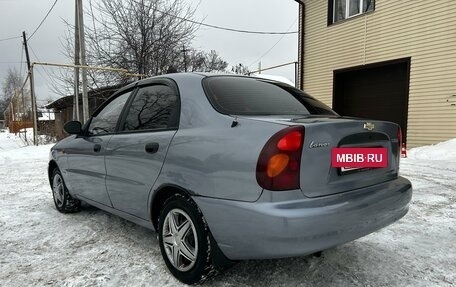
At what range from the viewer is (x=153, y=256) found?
3.01m

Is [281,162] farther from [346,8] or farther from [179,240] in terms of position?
[346,8]

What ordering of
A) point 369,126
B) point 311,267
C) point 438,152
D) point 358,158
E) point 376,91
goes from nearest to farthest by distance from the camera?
point 358,158 → point 369,126 → point 311,267 → point 438,152 → point 376,91

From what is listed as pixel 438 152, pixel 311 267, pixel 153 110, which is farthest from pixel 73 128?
pixel 438 152

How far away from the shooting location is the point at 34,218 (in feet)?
13.8

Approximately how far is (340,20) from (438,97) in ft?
14.8

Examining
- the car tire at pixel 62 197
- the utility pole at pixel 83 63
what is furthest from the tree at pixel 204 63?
the car tire at pixel 62 197

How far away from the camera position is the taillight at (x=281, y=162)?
206 centimetres

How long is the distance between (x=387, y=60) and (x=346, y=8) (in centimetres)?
274

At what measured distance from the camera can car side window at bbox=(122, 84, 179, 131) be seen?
9.17ft

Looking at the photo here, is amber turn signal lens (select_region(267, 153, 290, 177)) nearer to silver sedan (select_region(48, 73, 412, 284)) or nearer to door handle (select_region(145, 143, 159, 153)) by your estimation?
silver sedan (select_region(48, 73, 412, 284))

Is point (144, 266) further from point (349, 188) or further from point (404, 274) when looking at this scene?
point (404, 274)

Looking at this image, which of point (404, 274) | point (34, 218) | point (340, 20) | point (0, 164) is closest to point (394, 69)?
point (340, 20)

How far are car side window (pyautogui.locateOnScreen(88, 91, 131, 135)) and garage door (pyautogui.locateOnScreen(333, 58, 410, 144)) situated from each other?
30.8ft

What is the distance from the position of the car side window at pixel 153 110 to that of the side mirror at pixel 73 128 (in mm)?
966
